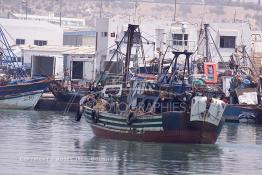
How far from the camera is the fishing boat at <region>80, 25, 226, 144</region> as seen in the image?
43.9m

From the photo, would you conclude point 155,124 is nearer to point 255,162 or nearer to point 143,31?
point 255,162

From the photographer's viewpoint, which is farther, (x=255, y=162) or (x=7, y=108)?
(x=7, y=108)

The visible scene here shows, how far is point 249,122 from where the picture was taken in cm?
6250

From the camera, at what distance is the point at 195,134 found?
44406 mm

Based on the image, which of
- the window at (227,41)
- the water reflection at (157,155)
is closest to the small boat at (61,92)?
the water reflection at (157,155)

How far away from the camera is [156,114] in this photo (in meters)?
44.1

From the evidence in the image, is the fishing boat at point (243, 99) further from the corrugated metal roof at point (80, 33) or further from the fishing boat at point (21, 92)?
the corrugated metal roof at point (80, 33)

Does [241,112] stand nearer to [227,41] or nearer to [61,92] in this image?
[61,92]

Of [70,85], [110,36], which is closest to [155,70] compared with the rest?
[70,85]

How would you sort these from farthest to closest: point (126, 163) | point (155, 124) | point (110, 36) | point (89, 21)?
point (89, 21), point (110, 36), point (155, 124), point (126, 163)

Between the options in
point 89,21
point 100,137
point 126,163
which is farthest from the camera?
point 89,21

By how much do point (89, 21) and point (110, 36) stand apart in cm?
11523

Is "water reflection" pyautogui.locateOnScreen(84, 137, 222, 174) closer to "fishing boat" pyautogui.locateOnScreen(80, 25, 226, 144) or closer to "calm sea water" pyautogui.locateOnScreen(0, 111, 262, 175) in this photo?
"calm sea water" pyautogui.locateOnScreen(0, 111, 262, 175)

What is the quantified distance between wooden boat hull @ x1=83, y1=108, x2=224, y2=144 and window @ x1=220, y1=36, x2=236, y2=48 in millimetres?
40269
